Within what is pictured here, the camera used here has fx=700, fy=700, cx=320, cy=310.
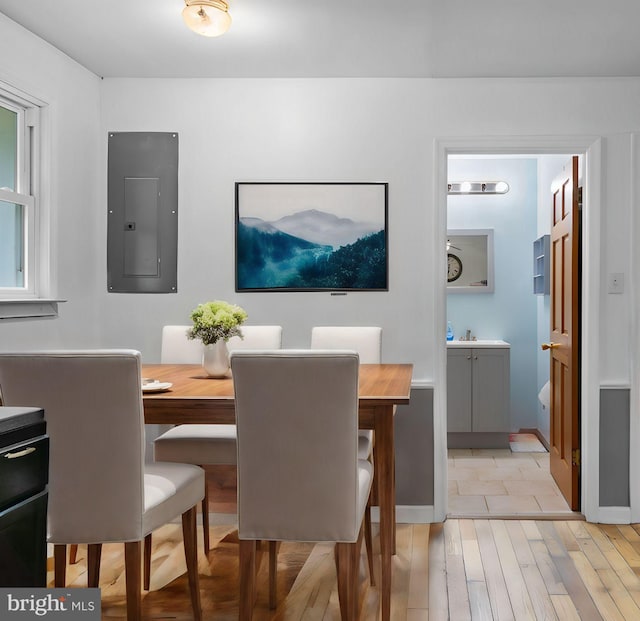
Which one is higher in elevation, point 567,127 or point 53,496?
point 567,127

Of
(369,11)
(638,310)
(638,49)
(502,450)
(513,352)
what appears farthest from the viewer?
(513,352)

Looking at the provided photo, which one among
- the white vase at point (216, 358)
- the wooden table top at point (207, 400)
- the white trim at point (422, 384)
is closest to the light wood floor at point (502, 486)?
the white trim at point (422, 384)

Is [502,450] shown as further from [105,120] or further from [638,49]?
[105,120]

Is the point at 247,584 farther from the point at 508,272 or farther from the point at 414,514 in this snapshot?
the point at 508,272

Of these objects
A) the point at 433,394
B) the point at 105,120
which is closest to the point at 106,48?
the point at 105,120

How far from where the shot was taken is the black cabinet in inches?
56.1

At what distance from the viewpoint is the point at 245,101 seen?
3818 mm

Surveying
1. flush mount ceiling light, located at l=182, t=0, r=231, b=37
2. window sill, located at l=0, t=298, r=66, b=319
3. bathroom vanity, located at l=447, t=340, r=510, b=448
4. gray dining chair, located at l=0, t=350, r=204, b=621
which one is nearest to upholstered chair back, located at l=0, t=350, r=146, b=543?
gray dining chair, located at l=0, t=350, r=204, b=621

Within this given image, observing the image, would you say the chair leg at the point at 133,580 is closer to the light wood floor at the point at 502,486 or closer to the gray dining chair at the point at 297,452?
the gray dining chair at the point at 297,452

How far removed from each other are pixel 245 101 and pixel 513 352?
10.5 feet

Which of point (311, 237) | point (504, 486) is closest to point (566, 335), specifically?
point (504, 486)

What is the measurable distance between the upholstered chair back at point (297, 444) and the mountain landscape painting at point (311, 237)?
5.42 feet
